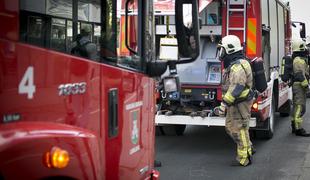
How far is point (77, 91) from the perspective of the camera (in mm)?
2732

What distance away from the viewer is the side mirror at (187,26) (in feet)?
12.0

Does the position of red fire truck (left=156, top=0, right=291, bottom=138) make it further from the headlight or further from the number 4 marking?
the number 4 marking

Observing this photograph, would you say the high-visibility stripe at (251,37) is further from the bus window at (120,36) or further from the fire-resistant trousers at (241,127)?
the bus window at (120,36)

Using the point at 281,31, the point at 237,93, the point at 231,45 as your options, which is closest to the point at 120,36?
the point at 237,93

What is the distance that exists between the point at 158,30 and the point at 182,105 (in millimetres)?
1271

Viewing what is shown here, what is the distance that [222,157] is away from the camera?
8.23m

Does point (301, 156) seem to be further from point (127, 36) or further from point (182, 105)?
point (127, 36)

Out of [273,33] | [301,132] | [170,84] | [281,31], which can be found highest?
[281,31]

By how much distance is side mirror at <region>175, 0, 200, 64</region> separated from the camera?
367cm

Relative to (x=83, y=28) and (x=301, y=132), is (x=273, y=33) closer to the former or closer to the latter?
(x=301, y=132)

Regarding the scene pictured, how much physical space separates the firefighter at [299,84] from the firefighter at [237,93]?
279 cm

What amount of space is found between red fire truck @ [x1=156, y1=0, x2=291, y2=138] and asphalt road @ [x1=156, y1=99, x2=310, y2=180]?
18.9 inches

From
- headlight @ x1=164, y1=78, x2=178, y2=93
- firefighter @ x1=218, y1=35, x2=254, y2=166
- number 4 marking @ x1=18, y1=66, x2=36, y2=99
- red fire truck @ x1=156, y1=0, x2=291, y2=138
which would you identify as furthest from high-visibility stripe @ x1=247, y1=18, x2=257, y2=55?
number 4 marking @ x1=18, y1=66, x2=36, y2=99

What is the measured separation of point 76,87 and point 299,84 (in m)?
8.03
